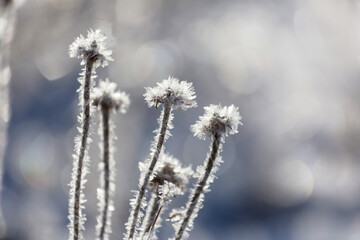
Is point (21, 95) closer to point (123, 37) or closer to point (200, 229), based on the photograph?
point (123, 37)

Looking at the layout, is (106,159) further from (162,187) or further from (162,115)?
(162,187)

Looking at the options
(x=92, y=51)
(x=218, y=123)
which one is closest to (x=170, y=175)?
(x=218, y=123)

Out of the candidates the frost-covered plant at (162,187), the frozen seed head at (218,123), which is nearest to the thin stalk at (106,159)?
the frost-covered plant at (162,187)

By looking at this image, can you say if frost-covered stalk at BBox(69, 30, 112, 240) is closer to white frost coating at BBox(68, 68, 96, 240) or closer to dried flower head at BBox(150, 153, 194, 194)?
white frost coating at BBox(68, 68, 96, 240)

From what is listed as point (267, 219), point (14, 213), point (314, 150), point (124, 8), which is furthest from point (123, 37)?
point (267, 219)

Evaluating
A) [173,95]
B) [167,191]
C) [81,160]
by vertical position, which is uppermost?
[173,95]

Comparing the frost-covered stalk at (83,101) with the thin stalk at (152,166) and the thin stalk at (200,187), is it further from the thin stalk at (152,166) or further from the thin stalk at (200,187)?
the thin stalk at (200,187)
